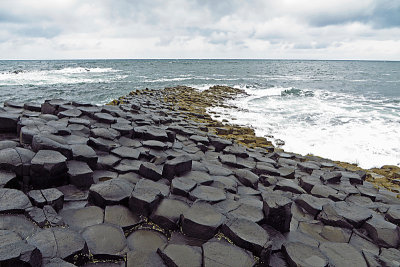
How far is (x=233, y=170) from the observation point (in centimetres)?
456

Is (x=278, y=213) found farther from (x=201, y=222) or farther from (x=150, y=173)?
(x=150, y=173)

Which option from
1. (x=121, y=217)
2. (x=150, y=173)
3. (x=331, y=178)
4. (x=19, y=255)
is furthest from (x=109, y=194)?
(x=331, y=178)

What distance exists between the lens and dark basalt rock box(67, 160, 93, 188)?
9.98ft

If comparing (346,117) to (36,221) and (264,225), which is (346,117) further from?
(36,221)

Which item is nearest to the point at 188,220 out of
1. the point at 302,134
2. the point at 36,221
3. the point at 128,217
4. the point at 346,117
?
the point at 128,217

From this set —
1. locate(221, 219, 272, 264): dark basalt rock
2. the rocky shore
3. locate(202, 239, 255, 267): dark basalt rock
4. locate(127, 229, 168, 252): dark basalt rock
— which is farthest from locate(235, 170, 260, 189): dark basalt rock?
locate(127, 229, 168, 252): dark basalt rock

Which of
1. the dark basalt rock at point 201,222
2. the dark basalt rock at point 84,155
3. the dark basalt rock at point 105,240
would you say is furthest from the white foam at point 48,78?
the dark basalt rock at point 201,222

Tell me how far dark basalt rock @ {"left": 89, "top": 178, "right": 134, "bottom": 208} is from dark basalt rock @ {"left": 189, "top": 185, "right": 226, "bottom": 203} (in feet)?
2.45

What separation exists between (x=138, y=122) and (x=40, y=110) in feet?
6.75

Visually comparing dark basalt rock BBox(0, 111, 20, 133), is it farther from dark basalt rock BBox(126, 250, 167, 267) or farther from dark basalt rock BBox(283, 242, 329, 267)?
dark basalt rock BBox(283, 242, 329, 267)

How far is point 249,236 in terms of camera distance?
237cm

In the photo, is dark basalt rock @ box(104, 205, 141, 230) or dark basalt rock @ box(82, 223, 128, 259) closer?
dark basalt rock @ box(82, 223, 128, 259)

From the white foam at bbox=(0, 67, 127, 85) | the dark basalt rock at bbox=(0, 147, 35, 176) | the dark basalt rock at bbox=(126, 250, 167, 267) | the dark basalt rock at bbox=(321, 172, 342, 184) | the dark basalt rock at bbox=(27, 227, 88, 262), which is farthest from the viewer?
the white foam at bbox=(0, 67, 127, 85)

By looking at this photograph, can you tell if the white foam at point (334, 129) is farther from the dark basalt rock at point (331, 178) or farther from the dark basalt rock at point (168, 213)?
the dark basalt rock at point (168, 213)
